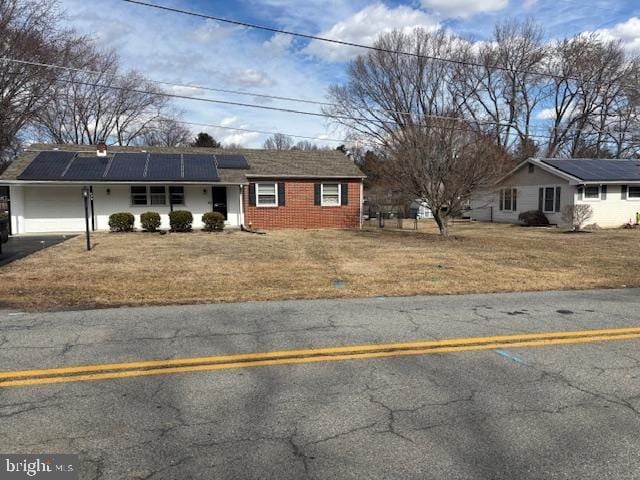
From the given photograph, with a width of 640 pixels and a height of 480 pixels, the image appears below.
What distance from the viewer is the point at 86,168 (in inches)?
844

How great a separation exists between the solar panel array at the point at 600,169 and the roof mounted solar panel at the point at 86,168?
24.5m

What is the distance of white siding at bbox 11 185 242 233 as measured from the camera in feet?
67.4

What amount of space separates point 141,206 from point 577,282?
18788 mm

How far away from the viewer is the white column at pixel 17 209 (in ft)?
66.2

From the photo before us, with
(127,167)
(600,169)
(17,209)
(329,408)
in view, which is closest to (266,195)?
(127,167)

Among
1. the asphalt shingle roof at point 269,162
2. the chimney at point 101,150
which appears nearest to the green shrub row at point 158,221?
the asphalt shingle roof at point 269,162

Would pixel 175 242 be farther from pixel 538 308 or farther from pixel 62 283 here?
pixel 538 308

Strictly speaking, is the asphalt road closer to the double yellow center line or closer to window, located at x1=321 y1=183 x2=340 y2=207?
the double yellow center line

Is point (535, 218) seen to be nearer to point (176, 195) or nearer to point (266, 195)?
A: point (266, 195)

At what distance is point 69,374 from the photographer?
417 cm

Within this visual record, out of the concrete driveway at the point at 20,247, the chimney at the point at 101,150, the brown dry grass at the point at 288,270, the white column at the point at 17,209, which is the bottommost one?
the brown dry grass at the point at 288,270

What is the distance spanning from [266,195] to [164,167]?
5.14 m

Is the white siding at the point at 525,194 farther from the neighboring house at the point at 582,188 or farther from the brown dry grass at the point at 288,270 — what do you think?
the brown dry grass at the point at 288,270

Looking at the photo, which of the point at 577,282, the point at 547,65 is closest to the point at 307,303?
the point at 577,282
